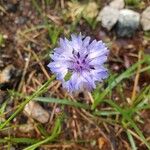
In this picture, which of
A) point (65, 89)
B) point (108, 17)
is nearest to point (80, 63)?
point (65, 89)

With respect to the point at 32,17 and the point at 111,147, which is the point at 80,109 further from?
the point at 32,17

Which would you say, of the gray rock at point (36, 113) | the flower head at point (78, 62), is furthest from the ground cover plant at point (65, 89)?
the flower head at point (78, 62)

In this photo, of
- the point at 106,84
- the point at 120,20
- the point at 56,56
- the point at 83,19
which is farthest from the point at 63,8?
the point at 56,56

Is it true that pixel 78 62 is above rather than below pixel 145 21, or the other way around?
above

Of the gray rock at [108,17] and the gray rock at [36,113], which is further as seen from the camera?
the gray rock at [108,17]

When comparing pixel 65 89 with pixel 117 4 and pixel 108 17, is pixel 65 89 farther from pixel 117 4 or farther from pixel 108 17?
pixel 117 4

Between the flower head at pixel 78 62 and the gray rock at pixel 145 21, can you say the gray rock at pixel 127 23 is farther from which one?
the flower head at pixel 78 62
